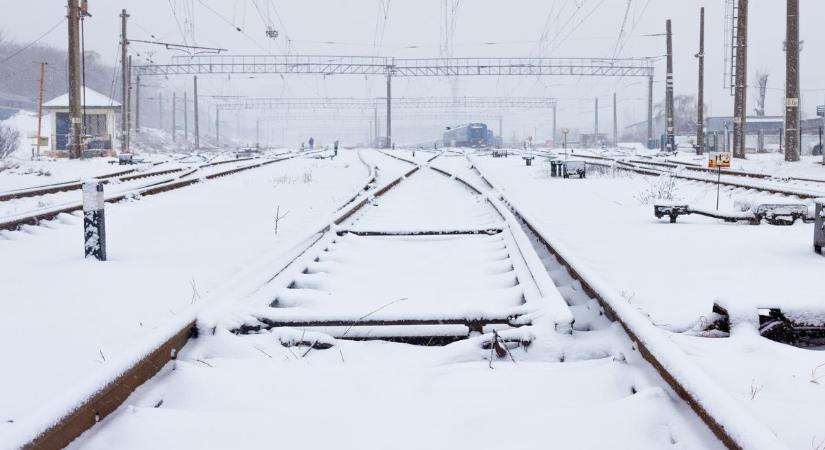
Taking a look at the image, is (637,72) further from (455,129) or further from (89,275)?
(89,275)

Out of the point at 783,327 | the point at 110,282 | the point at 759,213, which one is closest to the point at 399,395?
the point at 783,327

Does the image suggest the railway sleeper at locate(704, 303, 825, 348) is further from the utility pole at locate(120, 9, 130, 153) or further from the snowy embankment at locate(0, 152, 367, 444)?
the utility pole at locate(120, 9, 130, 153)

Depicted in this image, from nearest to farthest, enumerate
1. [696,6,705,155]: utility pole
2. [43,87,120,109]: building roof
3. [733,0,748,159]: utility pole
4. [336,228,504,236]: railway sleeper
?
[336,228,504,236]: railway sleeper < [733,0,748,159]: utility pole < [696,6,705,155]: utility pole < [43,87,120,109]: building roof

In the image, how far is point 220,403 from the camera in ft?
9.84

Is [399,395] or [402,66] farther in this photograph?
[402,66]

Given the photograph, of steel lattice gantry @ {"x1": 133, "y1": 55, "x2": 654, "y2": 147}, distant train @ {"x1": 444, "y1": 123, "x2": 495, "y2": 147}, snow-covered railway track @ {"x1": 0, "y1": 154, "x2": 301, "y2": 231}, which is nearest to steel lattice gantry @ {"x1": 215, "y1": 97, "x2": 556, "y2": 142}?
distant train @ {"x1": 444, "y1": 123, "x2": 495, "y2": 147}

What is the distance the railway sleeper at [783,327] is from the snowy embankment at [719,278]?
6cm

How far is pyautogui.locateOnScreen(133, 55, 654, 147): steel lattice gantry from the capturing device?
180 feet

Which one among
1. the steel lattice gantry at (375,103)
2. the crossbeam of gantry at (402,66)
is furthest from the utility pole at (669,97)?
the steel lattice gantry at (375,103)

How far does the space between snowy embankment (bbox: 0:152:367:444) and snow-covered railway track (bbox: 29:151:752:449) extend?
11.4 inches

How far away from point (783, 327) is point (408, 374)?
191cm

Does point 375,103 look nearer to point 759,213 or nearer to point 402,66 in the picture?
point 402,66

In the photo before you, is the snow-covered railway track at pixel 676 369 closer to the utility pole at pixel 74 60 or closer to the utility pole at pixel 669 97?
the utility pole at pixel 74 60

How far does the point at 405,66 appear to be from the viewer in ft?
196
